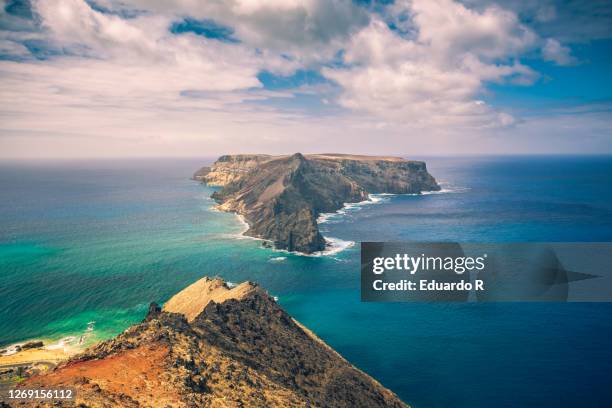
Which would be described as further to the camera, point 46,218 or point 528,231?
point 46,218

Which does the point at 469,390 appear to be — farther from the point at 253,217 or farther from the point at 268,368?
the point at 253,217

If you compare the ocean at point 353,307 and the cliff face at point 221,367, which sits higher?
the cliff face at point 221,367

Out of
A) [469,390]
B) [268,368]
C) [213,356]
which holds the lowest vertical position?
[469,390]

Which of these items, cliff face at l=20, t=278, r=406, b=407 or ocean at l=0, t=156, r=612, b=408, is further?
ocean at l=0, t=156, r=612, b=408

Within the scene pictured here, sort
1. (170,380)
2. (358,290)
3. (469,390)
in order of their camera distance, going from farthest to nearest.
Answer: (358,290)
(469,390)
(170,380)

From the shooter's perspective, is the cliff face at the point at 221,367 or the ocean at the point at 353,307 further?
the ocean at the point at 353,307

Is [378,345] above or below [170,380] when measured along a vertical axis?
below

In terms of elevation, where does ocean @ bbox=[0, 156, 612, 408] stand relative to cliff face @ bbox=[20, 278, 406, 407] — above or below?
below

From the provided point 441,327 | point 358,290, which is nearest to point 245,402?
→ point 441,327
